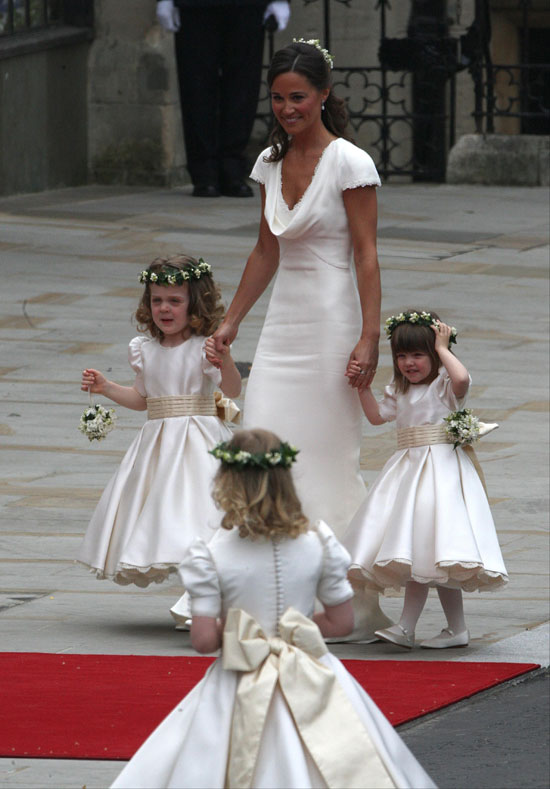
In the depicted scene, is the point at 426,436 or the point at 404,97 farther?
→ the point at 404,97

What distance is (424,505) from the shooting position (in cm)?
654

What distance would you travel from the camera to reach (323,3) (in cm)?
1925

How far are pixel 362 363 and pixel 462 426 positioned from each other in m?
0.43

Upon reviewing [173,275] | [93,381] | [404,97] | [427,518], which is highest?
[404,97]

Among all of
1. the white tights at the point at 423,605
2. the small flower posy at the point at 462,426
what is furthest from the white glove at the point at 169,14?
the white tights at the point at 423,605

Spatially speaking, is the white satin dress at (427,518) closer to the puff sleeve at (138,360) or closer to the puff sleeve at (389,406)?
the puff sleeve at (389,406)

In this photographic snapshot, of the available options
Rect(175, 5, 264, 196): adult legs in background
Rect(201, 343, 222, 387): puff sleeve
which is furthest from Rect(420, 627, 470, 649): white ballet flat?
Rect(175, 5, 264, 196): adult legs in background

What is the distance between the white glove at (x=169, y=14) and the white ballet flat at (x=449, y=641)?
1107 centimetres

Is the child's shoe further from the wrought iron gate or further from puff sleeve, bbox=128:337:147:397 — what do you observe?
the wrought iron gate

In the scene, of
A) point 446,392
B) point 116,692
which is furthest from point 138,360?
point 116,692

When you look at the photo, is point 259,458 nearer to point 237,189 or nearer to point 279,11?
point 279,11

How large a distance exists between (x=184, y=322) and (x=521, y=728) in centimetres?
209

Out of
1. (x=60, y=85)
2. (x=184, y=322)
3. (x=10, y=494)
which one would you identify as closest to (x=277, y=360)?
(x=184, y=322)

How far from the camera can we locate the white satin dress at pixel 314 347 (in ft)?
21.8
